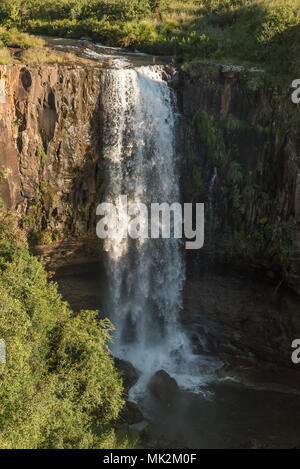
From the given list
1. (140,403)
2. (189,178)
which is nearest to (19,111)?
(189,178)

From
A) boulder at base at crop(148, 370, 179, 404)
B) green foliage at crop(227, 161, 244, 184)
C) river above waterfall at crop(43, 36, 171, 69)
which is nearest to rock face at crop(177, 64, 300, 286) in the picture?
green foliage at crop(227, 161, 244, 184)

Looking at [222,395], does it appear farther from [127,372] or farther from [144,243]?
[144,243]

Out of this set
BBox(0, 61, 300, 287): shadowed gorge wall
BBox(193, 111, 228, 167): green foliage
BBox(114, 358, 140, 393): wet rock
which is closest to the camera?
BBox(0, 61, 300, 287): shadowed gorge wall

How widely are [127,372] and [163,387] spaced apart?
1.77 meters

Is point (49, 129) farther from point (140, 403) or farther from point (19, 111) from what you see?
point (140, 403)

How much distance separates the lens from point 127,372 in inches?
737

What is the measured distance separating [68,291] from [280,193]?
33.5ft

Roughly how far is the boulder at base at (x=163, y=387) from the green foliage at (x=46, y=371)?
379 centimetres

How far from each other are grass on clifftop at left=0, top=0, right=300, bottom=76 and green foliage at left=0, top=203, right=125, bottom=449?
13.0m

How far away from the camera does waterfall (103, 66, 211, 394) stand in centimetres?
1933

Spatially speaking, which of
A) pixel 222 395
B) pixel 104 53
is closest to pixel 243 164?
pixel 222 395

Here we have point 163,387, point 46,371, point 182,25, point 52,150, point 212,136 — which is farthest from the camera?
point 182,25

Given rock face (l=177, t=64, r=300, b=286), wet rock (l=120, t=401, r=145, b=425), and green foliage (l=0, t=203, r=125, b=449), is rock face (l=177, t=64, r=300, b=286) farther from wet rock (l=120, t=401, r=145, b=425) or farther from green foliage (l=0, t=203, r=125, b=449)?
green foliage (l=0, t=203, r=125, b=449)

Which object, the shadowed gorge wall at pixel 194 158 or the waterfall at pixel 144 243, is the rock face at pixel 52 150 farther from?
the waterfall at pixel 144 243
